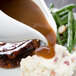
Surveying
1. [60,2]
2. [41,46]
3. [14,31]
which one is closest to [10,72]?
[41,46]

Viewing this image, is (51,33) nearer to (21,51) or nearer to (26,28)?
(26,28)

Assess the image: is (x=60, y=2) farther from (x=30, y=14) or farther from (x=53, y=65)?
(x=30, y=14)

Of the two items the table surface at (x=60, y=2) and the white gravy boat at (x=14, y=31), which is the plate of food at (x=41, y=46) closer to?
the white gravy boat at (x=14, y=31)

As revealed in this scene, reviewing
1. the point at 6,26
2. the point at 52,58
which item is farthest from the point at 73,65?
the point at 6,26

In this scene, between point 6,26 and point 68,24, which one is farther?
point 68,24

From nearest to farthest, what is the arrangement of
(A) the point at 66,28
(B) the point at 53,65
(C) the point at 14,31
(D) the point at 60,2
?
(C) the point at 14,31, (B) the point at 53,65, (A) the point at 66,28, (D) the point at 60,2

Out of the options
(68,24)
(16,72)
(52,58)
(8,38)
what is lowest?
(16,72)

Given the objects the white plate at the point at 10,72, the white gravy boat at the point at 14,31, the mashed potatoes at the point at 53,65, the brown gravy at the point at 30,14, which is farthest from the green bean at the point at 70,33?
the white gravy boat at the point at 14,31
